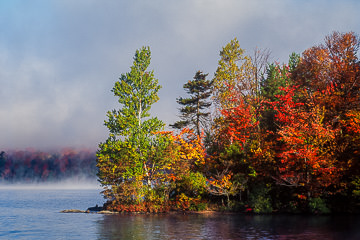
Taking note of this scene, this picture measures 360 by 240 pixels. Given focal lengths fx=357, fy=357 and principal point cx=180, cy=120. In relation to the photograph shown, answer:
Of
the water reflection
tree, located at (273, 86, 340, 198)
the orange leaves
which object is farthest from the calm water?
the orange leaves

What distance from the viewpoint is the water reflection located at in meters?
20.7

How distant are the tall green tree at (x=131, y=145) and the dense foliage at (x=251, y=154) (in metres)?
0.10

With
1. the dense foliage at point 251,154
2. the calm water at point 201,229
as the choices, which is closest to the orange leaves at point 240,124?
the dense foliage at point 251,154

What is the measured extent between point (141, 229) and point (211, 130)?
22.2m

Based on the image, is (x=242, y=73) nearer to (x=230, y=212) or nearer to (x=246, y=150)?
(x=246, y=150)

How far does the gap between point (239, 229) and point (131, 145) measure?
16.0 metres

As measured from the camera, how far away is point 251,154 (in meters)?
35.8

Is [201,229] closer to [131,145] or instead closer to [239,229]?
[239,229]

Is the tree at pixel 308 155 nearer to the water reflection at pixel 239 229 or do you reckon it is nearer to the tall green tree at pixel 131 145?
the water reflection at pixel 239 229

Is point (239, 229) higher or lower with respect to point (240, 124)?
lower

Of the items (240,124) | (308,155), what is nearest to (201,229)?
(308,155)

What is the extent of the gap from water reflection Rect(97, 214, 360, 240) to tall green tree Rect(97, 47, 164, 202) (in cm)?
754

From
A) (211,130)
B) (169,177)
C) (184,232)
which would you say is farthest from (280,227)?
(211,130)

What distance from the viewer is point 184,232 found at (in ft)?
73.4
